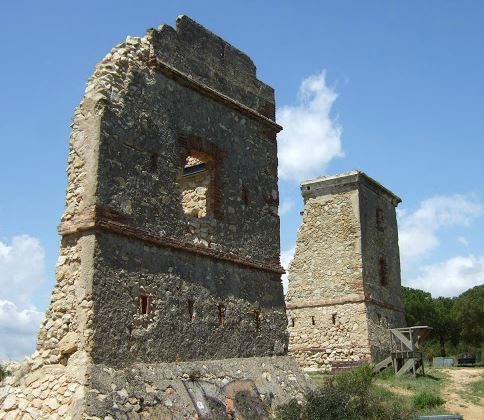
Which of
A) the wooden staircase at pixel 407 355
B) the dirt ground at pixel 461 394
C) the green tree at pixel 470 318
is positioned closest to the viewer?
the dirt ground at pixel 461 394

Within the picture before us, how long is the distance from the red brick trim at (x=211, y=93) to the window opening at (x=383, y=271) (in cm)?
1034

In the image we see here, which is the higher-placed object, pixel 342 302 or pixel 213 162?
pixel 213 162

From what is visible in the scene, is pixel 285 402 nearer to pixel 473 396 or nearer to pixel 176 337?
pixel 176 337

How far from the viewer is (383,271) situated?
2177 centimetres

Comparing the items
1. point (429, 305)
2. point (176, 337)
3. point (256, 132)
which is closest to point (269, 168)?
point (256, 132)

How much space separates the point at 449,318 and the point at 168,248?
96.1 feet

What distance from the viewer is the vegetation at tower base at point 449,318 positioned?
33.3 metres

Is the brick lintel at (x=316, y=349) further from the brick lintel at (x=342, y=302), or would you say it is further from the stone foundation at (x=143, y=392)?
the stone foundation at (x=143, y=392)

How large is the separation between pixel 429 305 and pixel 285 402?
26.0 meters

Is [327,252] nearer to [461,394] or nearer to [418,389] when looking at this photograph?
[418,389]

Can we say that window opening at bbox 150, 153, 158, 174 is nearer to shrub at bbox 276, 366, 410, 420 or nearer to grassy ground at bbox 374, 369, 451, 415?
shrub at bbox 276, 366, 410, 420

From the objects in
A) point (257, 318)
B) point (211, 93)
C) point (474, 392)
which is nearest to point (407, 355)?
point (474, 392)

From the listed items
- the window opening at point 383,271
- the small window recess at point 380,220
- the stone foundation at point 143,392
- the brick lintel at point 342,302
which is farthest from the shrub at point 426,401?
the small window recess at point 380,220

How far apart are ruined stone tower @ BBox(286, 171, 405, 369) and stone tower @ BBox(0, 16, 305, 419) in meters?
8.22
